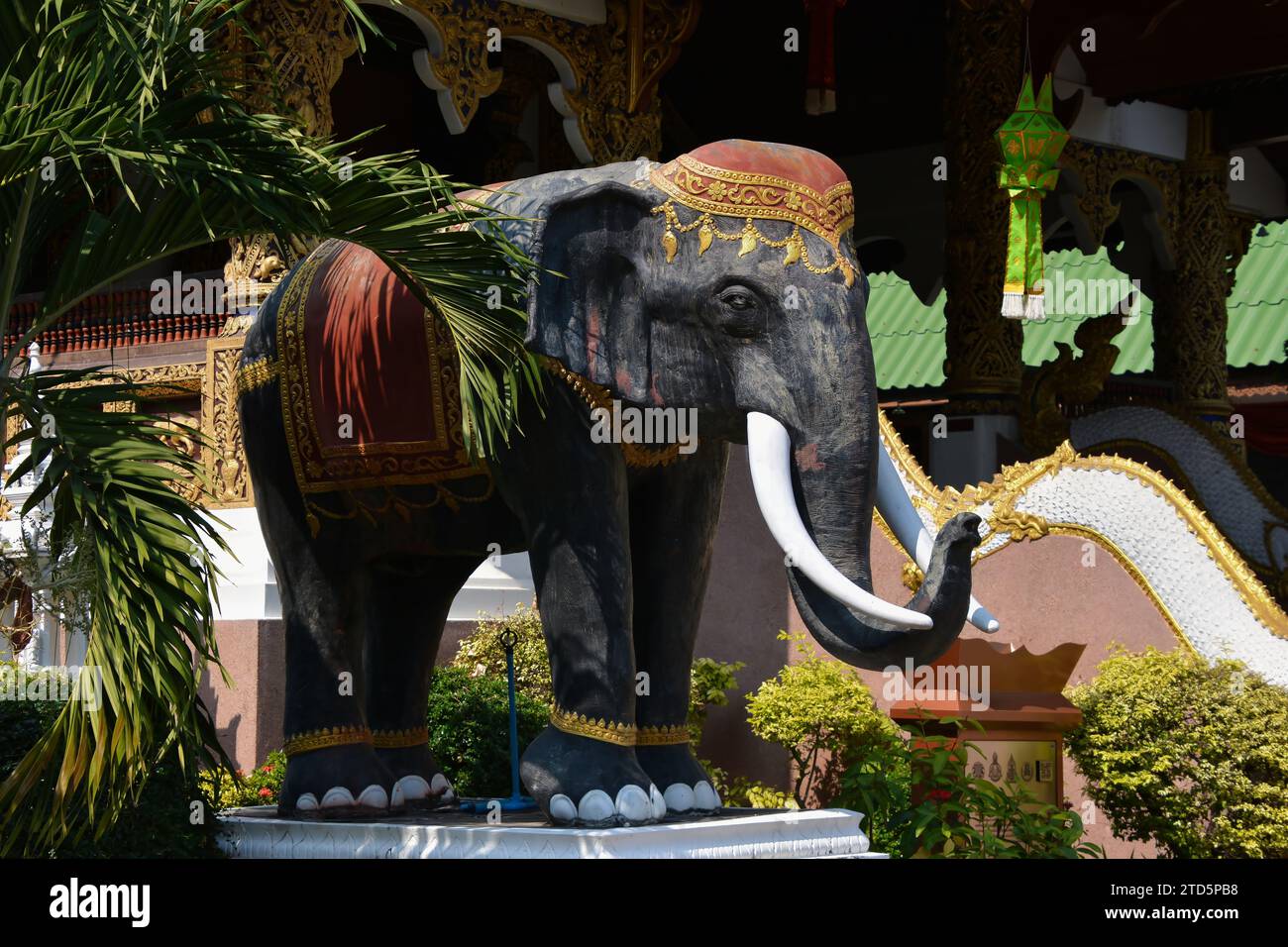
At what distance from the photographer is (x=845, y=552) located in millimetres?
6480

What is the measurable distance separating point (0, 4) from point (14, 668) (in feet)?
10.5

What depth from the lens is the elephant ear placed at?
6789mm

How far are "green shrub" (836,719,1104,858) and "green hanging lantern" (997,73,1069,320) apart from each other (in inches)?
173

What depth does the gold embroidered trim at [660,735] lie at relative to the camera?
710 cm

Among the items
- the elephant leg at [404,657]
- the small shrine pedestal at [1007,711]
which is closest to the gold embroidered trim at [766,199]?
the elephant leg at [404,657]

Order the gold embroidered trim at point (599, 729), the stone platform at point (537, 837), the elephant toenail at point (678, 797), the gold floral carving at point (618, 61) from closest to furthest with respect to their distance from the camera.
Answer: the stone platform at point (537, 837) → the gold embroidered trim at point (599, 729) → the elephant toenail at point (678, 797) → the gold floral carving at point (618, 61)

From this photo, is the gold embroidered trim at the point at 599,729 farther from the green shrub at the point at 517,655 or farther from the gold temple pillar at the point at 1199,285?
the gold temple pillar at the point at 1199,285

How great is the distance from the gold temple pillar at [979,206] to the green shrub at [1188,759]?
4.96 m

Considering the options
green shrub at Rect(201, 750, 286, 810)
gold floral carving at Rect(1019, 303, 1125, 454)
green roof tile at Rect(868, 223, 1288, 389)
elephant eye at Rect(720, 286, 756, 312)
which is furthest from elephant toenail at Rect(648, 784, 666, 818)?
green roof tile at Rect(868, 223, 1288, 389)

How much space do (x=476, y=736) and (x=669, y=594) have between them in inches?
118

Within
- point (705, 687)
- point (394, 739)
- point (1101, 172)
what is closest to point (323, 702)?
point (394, 739)
